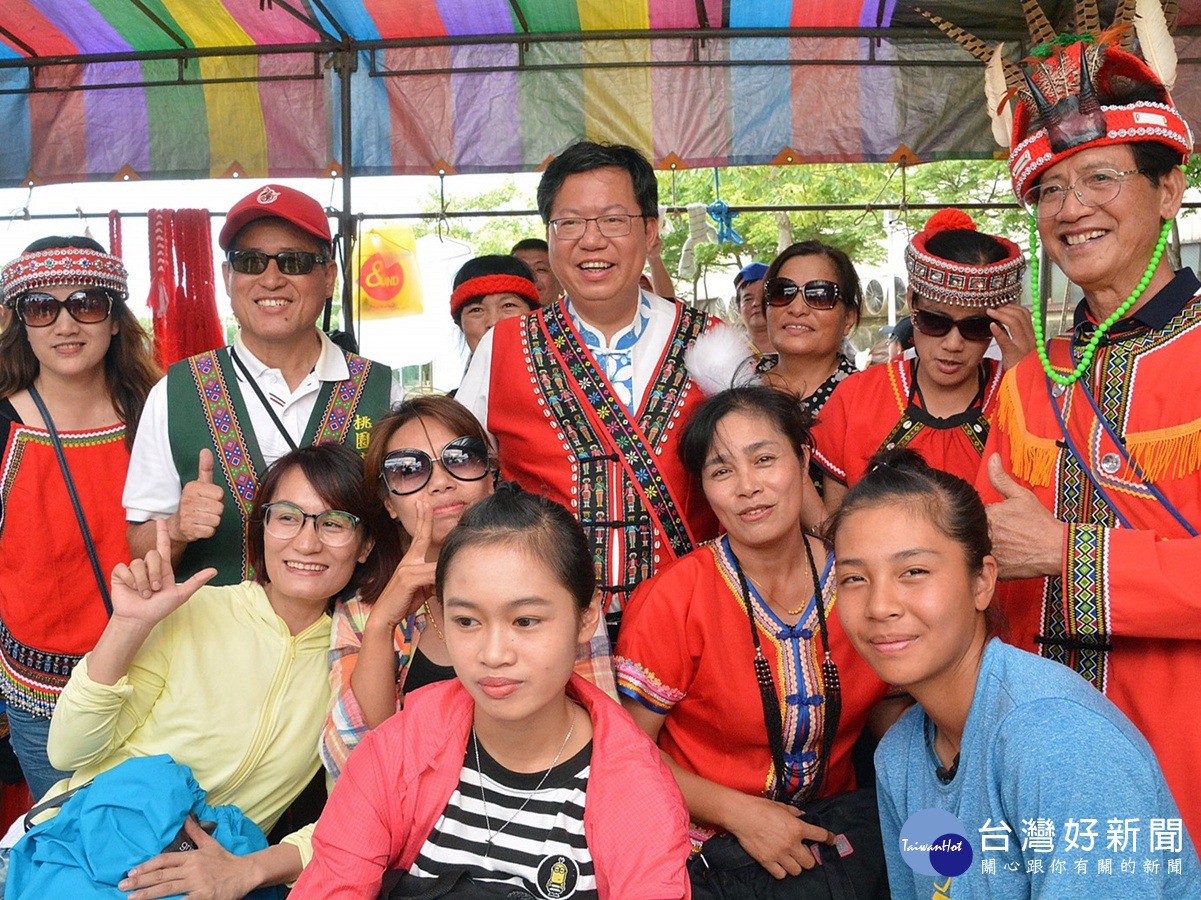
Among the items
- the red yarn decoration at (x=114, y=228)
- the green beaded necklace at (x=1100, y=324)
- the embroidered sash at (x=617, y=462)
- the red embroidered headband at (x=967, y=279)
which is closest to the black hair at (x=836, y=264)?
the red embroidered headband at (x=967, y=279)

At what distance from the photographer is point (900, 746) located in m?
1.88

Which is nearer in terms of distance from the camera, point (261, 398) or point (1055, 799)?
point (1055, 799)

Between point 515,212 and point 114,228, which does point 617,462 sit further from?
point 114,228

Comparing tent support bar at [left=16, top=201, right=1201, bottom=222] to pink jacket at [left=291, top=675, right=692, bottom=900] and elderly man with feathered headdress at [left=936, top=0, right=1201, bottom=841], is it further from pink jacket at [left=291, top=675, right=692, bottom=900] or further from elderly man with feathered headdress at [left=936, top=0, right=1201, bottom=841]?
pink jacket at [left=291, top=675, right=692, bottom=900]

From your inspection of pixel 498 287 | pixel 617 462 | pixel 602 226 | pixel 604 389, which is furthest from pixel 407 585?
pixel 498 287

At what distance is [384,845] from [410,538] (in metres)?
0.85

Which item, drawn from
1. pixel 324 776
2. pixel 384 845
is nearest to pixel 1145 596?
pixel 384 845

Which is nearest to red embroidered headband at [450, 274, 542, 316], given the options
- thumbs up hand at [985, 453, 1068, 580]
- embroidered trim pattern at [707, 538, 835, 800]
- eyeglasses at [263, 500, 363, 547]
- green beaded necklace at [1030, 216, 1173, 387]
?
eyeglasses at [263, 500, 363, 547]

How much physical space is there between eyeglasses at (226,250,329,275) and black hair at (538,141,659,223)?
2.18 ft

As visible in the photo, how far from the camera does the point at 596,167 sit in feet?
8.46

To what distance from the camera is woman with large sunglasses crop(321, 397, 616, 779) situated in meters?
2.09

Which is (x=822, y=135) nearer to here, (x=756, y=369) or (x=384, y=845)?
(x=756, y=369)

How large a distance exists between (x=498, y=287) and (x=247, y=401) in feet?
5.89

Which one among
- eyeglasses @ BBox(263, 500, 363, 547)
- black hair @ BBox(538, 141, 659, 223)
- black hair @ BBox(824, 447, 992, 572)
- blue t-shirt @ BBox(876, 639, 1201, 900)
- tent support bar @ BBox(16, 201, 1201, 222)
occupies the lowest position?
blue t-shirt @ BBox(876, 639, 1201, 900)
